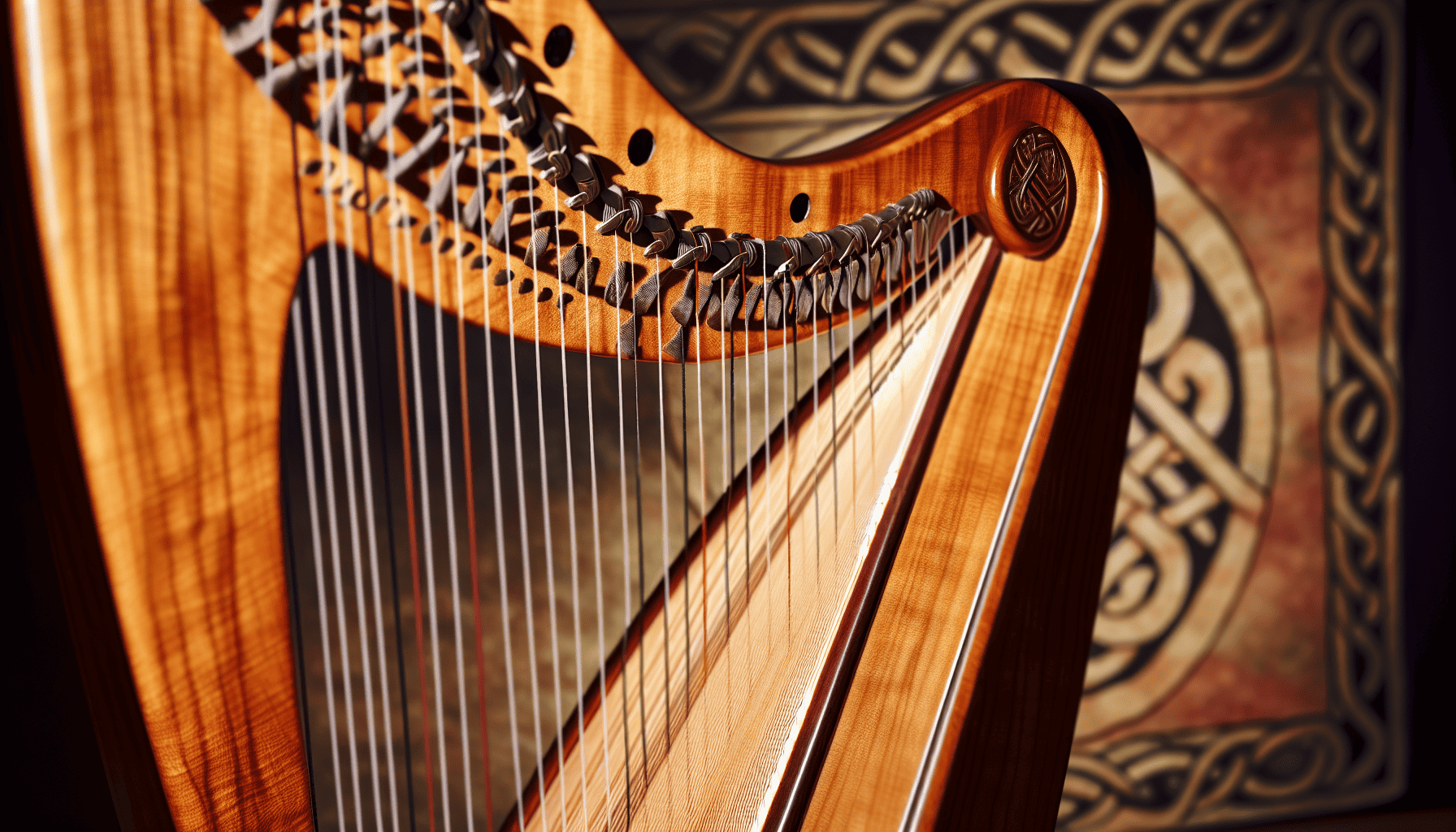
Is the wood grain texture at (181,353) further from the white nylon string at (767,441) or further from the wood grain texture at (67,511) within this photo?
the white nylon string at (767,441)

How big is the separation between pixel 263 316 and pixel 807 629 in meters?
0.52

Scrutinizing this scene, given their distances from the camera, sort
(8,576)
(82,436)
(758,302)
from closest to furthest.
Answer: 1. (82,436)
2. (8,576)
3. (758,302)

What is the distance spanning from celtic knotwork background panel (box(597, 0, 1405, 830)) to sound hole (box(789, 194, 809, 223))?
1.97 ft

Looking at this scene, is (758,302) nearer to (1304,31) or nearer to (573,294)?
(573,294)

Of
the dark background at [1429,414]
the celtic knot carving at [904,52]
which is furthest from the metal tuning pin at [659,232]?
the dark background at [1429,414]

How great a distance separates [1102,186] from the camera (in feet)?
2.27

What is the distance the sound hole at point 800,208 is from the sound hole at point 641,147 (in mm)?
138

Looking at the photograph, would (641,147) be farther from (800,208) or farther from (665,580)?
(665,580)

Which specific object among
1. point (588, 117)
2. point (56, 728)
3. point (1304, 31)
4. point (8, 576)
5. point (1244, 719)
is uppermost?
point (1304, 31)

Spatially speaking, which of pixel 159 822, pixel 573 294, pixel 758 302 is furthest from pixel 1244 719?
pixel 159 822

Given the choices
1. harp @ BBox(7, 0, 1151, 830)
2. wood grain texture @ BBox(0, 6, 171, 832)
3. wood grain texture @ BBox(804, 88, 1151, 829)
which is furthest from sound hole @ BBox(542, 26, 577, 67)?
wood grain texture @ BBox(804, 88, 1151, 829)

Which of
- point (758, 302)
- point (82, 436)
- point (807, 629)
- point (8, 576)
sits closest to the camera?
point (82, 436)

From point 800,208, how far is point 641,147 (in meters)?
0.16

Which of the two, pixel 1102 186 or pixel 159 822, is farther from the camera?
pixel 1102 186
